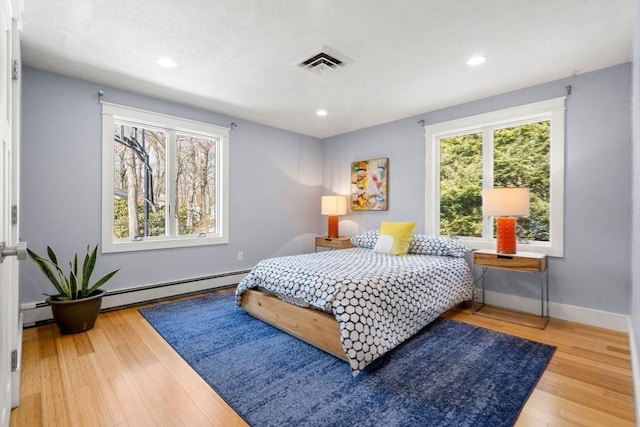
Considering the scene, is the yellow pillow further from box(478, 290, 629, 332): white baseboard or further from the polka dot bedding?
box(478, 290, 629, 332): white baseboard

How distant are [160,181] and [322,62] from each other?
2.42 m

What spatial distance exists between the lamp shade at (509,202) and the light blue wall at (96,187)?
289 centimetres

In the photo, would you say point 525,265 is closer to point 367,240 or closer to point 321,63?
point 367,240

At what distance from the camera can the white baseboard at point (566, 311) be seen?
2656 mm

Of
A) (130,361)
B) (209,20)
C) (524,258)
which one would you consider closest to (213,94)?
(209,20)

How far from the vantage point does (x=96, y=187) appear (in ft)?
10.1

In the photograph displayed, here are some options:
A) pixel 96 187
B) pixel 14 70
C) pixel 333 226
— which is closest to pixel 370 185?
pixel 333 226

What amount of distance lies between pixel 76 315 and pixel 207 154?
234 cm

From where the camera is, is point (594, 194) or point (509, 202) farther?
point (509, 202)

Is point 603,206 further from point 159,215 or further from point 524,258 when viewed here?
point 159,215

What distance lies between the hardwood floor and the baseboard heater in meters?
0.20

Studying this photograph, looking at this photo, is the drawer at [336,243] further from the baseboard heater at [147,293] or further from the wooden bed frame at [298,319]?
the wooden bed frame at [298,319]

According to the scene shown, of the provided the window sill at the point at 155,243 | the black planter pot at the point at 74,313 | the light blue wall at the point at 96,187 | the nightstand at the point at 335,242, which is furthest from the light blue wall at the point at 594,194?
the black planter pot at the point at 74,313

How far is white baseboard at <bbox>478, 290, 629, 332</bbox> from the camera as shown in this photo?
2656 millimetres
